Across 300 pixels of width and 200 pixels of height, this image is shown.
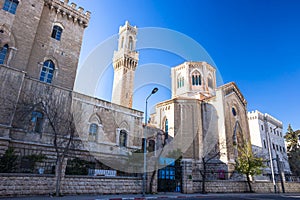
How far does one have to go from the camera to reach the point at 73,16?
70.1 ft

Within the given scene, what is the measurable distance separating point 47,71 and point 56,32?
14.8 ft

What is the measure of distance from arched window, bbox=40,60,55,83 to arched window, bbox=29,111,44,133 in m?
3.58

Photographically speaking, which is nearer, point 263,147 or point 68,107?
point 68,107

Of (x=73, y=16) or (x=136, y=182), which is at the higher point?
(x=73, y=16)

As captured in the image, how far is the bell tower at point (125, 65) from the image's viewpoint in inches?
1302

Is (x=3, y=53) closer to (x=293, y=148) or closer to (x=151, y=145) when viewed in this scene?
(x=151, y=145)

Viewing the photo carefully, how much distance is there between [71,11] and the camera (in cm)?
2123

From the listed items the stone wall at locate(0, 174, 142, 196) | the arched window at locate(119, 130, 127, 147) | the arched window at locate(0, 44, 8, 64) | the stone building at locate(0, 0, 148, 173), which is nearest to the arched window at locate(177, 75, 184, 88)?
the stone building at locate(0, 0, 148, 173)

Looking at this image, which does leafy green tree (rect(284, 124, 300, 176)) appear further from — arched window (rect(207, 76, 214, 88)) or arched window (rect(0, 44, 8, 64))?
arched window (rect(0, 44, 8, 64))

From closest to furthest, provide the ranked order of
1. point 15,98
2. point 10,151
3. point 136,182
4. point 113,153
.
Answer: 1. point 10,151
2. point 136,182
3. point 15,98
4. point 113,153

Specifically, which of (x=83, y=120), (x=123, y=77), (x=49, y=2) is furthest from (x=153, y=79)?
(x=123, y=77)

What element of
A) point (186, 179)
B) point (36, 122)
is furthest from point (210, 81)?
point (36, 122)

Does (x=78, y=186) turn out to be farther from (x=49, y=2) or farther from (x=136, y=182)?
(x=49, y=2)

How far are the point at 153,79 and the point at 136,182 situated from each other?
978cm
